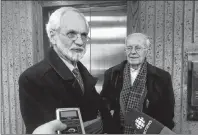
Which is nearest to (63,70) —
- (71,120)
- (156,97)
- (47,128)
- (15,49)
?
(71,120)

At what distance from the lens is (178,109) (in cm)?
218

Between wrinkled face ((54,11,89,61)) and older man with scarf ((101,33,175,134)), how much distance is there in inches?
27.4

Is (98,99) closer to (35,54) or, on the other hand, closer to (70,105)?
(70,105)

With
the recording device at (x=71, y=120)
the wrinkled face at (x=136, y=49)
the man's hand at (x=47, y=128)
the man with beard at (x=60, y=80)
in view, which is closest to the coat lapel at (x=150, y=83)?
the wrinkled face at (x=136, y=49)

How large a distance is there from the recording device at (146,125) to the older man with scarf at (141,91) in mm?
782

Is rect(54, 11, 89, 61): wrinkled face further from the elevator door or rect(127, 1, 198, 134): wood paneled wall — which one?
the elevator door

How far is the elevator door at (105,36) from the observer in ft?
8.17

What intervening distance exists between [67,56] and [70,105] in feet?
0.92

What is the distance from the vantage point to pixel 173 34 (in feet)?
7.05

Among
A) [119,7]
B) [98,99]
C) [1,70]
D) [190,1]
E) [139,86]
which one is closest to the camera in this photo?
[98,99]

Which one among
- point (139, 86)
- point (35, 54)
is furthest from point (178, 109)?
point (35, 54)

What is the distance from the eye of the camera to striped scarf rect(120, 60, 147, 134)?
171 cm

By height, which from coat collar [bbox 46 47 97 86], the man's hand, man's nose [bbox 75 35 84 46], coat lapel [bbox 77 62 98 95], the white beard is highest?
man's nose [bbox 75 35 84 46]

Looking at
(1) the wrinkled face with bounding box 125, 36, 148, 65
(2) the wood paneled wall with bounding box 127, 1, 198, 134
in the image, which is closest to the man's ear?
(1) the wrinkled face with bounding box 125, 36, 148, 65
